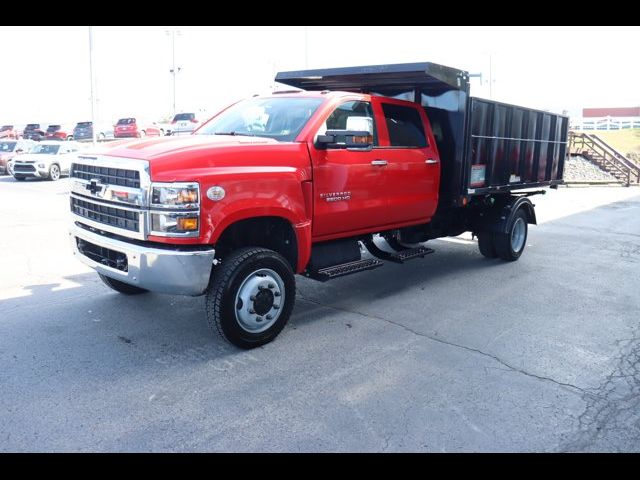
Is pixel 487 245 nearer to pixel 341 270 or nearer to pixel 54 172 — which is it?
pixel 341 270

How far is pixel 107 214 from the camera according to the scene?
485 cm

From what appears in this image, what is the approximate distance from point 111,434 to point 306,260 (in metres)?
2.43

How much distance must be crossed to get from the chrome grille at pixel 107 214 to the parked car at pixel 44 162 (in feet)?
59.5

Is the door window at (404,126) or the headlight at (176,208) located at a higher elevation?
the door window at (404,126)

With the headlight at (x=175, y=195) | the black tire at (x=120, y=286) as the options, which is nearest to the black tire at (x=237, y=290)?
the headlight at (x=175, y=195)

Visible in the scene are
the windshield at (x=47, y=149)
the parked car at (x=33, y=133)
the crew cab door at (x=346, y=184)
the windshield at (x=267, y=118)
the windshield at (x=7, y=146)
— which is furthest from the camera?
the parked car at (x=33, y=133)

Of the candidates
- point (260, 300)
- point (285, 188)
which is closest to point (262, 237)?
point (285, 188)

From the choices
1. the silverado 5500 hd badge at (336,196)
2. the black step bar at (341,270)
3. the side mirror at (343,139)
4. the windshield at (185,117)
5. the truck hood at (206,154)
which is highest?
the windshield at (185,117)

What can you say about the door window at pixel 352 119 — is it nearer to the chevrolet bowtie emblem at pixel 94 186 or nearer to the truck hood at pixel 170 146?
the truck hood at pixel 170 146

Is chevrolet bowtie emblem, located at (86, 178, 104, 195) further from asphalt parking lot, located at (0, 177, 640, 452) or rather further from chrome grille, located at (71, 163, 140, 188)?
asphalt parking lot, located at (0, 177, 640, 452)

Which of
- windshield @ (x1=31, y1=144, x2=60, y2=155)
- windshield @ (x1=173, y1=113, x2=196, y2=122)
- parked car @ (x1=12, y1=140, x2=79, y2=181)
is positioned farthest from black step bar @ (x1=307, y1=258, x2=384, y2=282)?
windshield @ (x1=173, y1=113, x2=196, y2=122)

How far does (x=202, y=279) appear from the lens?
14.7 feet

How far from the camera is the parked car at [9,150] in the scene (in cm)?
2495

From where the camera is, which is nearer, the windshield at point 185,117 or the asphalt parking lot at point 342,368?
the asphalt parking lot at point 342,368
